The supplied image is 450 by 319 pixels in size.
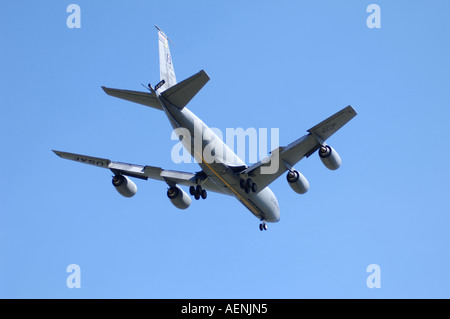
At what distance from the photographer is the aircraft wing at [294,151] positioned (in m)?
30.1

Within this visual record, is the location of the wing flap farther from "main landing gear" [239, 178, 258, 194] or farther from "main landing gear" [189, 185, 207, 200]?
"main landing gear" [189, 185, 207, 200]

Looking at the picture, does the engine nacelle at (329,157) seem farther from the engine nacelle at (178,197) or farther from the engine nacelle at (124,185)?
the engine nacelle at (124,185)

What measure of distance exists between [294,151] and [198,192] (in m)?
5.64

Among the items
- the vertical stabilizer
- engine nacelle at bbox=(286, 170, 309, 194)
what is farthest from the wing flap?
the vertical stabilizer

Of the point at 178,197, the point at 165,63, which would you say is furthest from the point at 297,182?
the point at 165,63

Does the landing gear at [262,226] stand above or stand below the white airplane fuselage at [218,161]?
below

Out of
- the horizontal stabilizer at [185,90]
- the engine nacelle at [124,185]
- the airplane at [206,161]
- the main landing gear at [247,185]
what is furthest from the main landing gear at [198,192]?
the horizontal stabilizer at [185,90]

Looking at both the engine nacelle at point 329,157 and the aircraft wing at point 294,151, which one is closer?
the aircraft wing at point 294,151

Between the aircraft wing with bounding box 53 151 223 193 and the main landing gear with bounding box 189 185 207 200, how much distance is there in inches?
28.6

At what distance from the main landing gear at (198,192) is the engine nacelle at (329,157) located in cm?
676

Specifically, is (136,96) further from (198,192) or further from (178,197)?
(178,197)

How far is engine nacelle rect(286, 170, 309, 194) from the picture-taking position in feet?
109
